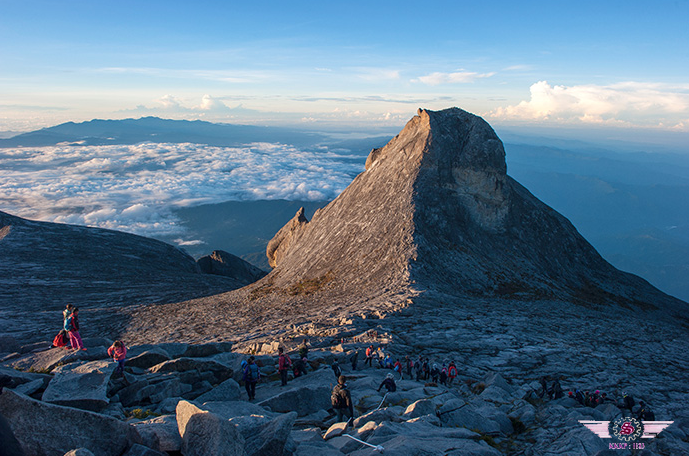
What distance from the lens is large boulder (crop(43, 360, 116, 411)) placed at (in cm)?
1434

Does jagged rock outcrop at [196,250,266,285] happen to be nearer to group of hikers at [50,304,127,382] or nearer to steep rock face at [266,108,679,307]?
steep rock face at [266,108,679,307]

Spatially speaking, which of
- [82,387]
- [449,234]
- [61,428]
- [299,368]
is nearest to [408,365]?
[299,368]

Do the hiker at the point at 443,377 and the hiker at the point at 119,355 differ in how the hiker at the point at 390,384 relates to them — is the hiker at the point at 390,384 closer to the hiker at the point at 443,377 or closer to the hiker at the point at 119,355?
the hiker at the point at 443,377

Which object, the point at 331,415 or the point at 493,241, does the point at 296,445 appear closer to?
the point at 331,415

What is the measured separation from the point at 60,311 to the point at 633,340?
209 ft

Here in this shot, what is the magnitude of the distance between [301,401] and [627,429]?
44.0ft

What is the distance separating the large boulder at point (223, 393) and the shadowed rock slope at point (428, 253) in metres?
15.7

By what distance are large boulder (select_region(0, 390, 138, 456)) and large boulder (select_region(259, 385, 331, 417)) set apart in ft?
23.0

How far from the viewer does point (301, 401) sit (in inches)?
689

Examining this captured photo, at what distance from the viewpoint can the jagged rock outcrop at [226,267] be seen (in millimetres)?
93562

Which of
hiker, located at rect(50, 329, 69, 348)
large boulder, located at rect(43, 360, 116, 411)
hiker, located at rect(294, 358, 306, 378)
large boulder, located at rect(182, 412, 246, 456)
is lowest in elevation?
hiker, located at rect(294, 358, 306, 378)

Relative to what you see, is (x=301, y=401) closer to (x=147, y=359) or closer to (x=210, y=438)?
(x=210, y=438)

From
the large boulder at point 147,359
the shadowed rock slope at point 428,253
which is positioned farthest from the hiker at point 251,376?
the shadowed rock slope at point 428,253

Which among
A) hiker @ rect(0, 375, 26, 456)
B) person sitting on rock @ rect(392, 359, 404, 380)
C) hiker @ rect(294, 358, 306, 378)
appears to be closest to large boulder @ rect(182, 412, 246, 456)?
hiker @ rect(0, 375, 26, 456)
